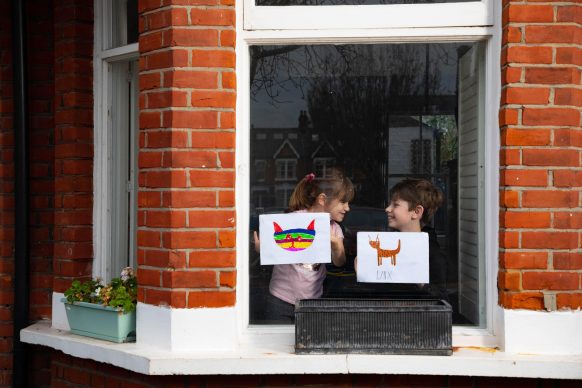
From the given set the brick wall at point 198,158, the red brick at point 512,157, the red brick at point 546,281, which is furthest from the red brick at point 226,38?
the red brick at point 546,281

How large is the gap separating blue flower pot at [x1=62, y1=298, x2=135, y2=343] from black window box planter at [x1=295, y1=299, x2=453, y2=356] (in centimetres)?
92

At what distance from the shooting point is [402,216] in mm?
3797

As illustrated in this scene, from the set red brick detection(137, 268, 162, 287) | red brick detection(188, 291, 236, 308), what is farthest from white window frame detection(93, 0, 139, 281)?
red brick detection(188, 291, 236, 308)

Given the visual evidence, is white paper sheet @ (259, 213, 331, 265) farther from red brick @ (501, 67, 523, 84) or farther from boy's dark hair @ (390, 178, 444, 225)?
red brick @ (501, 67, 523, 84)

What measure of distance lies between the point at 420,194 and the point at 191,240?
1.20m

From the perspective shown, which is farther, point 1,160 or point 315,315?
point 1,160

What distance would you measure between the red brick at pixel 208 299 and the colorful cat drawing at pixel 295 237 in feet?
1.37

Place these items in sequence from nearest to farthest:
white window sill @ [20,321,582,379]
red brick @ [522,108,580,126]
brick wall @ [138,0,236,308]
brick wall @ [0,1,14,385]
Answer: white window sill @ [20,321,582,379] < red brick @ [522,108,580,126] < brick wall @ [138,0,236,308] < brick wall @ [0,1,14,385]

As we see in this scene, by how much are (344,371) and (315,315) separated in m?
0.30

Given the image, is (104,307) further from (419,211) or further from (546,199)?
(546,199)

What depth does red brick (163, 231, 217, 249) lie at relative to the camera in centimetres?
357

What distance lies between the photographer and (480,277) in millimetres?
3717

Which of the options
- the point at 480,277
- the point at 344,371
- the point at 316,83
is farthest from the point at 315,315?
the point at 316,83

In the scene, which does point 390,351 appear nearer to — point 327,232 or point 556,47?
point 327,232
